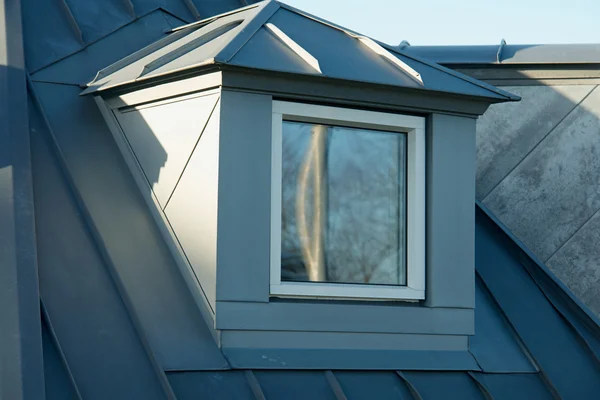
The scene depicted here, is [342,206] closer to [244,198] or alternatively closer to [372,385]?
[244,198]

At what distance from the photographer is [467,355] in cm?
531

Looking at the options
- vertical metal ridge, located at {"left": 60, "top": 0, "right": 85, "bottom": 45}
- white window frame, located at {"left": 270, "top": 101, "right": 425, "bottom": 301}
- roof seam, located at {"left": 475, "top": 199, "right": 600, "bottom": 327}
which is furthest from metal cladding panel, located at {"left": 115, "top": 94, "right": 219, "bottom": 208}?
roof seam, located at {"left": 475, "top": 199, "right": 600, "bottom": 327}

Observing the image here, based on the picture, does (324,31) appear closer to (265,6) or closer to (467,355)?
(265,6)

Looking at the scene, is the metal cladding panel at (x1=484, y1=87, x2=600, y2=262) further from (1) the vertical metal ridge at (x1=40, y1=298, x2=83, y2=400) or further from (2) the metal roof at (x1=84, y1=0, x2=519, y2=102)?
(1) the vertical metal ridge at (x1=40, y1=298, x2=83, y2=400)

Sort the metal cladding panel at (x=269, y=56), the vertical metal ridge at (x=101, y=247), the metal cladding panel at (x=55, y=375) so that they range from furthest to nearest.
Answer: the metal cladding panel at (x=269, y=56)
the vertical metal ridge at (x=101, y=247)
the metal cladding panel at (x=55, y=375)

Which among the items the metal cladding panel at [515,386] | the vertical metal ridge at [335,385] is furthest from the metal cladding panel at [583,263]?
the vertical metal ridge at [335,385]

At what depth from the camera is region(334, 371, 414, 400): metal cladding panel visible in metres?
4.78

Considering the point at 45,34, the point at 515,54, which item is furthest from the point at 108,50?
the point at 515,54

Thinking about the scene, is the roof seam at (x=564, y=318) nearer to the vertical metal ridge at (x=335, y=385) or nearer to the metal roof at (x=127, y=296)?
the metal roof at (x=127, y=296)

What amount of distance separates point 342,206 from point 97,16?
2217 mm

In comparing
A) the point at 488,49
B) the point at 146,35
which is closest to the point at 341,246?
the point at 146,35

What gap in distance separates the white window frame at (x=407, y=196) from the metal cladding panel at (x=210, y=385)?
53 cm

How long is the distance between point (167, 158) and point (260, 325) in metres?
1.09

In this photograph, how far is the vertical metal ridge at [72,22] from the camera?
19.3ft
